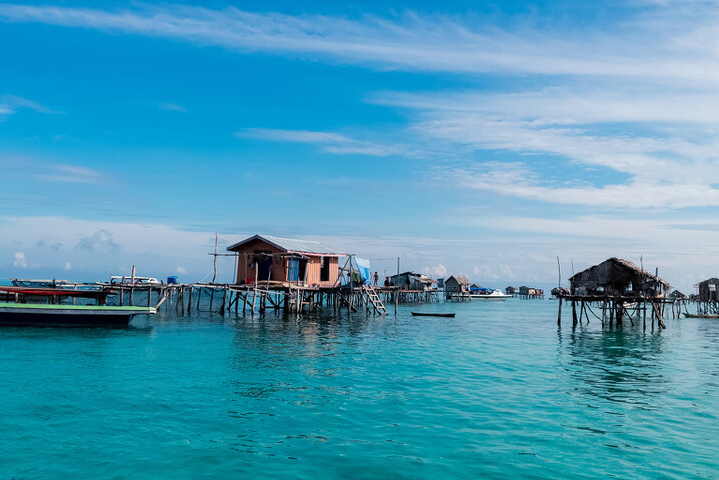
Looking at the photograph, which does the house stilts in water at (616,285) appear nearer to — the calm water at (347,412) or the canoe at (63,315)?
the calm water at (347,412)

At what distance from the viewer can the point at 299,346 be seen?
1011 inches

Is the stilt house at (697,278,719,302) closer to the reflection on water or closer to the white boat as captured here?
the reflection on water

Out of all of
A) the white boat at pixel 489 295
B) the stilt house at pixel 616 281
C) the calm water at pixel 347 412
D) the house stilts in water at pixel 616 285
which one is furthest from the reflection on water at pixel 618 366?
the white boat at pixel 489 295

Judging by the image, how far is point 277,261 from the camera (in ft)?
141

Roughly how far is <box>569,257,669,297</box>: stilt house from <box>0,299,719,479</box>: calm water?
16094 mm

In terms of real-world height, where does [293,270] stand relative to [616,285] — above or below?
above

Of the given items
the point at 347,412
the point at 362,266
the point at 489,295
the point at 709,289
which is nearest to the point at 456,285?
the point at 489,295

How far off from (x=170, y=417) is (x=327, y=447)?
4.41m

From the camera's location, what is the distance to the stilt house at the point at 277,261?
42.8 metres

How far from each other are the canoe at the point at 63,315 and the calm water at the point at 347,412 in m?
4.90

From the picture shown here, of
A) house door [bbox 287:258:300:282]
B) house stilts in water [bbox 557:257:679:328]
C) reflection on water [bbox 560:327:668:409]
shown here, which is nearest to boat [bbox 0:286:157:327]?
house door [bbox 287:258:300:282]

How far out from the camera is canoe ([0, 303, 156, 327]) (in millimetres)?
30339

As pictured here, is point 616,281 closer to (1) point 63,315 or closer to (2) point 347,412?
(2) point 347,412

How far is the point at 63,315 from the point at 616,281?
4006 cm
